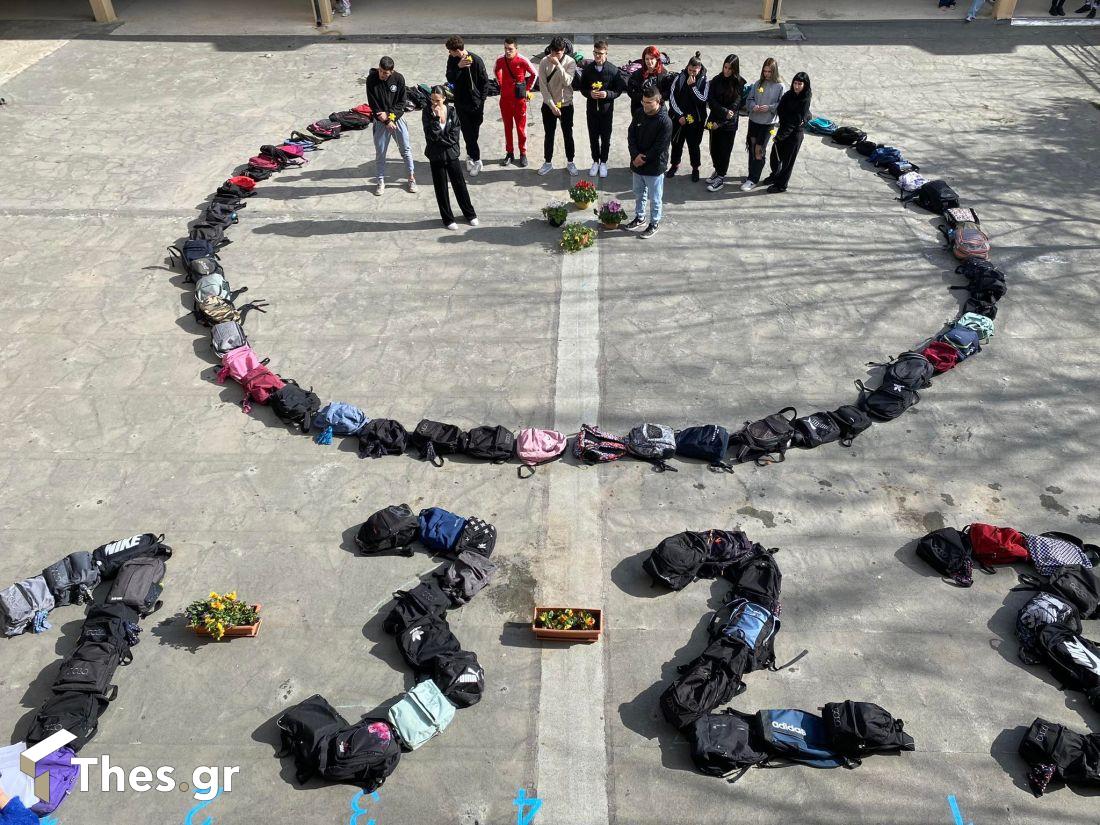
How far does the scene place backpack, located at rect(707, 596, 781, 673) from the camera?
601 cm

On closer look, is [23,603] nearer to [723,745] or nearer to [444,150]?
[723,745]

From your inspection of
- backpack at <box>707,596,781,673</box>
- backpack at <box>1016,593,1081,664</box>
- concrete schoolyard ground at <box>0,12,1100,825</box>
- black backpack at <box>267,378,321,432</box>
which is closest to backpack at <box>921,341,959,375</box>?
concrete schoolyard ground at <box>0,12,1100,825</box>

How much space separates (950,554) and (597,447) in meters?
3.25

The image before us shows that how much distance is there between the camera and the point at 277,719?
5809mm

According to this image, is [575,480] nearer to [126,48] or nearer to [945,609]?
[945,609]

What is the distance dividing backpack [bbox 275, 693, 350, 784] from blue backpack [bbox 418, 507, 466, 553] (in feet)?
5.28

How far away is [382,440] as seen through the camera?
7.77 meters

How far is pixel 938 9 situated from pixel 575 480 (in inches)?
661

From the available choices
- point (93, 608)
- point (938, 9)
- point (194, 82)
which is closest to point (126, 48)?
point (194, 82)

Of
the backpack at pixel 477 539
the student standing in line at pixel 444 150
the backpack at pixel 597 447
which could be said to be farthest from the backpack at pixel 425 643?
the student standing in line at pixel 444 150

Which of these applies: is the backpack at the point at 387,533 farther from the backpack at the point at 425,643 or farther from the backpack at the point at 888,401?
the backpack at the point at 888,401

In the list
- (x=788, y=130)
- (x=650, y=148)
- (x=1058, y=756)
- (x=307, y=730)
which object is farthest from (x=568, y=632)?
(x=788, y=130)

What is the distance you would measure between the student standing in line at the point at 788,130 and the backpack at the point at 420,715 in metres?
8.92

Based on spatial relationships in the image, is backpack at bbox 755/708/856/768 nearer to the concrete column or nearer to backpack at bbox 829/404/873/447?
backpack at bbox 829/404/873/447
